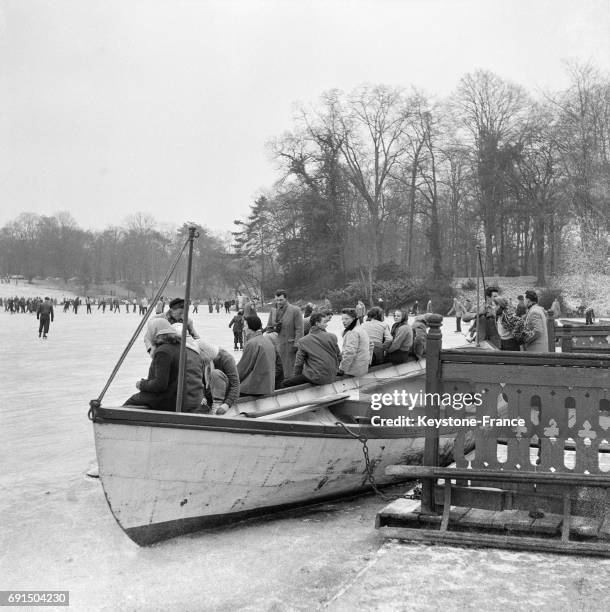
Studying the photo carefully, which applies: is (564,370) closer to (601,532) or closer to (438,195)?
(601,532)

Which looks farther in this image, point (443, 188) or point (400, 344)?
point (443, 188)

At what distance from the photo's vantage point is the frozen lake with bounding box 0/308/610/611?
437cm

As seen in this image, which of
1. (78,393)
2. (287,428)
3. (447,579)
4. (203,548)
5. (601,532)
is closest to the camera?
(447,579)

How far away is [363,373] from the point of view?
32.8 ft

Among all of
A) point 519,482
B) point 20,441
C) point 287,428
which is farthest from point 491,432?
point 20,441

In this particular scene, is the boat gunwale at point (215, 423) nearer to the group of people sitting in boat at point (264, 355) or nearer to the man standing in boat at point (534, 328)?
the group of people sitting in boat at point (264, 355)

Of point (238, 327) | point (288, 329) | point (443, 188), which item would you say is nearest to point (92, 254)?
point (443, 188)

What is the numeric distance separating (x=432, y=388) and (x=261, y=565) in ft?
6.07

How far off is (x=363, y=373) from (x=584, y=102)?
4201 centimetres

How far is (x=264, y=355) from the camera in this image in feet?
26.6

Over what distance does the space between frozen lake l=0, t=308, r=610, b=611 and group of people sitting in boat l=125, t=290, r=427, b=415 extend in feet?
3.90

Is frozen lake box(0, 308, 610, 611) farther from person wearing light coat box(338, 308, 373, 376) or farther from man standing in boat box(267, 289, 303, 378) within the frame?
man standing in boat box(267, 289, 303, 378)

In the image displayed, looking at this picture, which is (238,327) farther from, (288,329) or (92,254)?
(92,254)

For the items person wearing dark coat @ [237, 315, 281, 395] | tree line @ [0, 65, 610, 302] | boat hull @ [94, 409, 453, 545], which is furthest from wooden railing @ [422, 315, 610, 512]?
tree line @ [0, 65, 610, 302]
